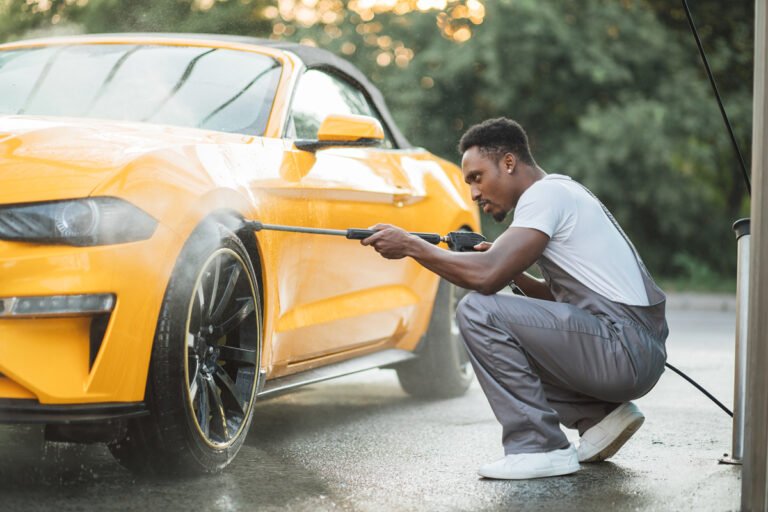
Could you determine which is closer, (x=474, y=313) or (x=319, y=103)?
(x=474, y=313)

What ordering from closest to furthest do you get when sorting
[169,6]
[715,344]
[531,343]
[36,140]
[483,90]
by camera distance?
[36,140]
[531,343]
[715,344]
[169,6]
[483,90]

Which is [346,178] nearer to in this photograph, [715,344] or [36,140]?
[36,140]

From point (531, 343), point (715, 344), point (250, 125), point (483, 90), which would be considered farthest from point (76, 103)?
point (483, 90)

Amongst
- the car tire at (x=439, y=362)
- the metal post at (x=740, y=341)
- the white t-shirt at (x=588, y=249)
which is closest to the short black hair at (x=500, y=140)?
the white t-shirt at (x=588, y=249)

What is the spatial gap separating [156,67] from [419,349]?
6.76ft

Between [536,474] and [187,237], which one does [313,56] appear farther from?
[536,474]

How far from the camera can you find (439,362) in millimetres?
6539

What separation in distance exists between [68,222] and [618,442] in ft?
7.27

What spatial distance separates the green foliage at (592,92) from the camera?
15891 millimetres

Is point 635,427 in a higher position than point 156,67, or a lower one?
lower

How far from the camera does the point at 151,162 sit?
148 inches

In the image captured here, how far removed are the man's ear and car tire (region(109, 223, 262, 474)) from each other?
1.09 metres

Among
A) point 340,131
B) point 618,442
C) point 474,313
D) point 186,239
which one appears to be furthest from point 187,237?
point 618,442

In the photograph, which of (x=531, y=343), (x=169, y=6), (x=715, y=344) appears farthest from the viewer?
(x=169, y=6)
